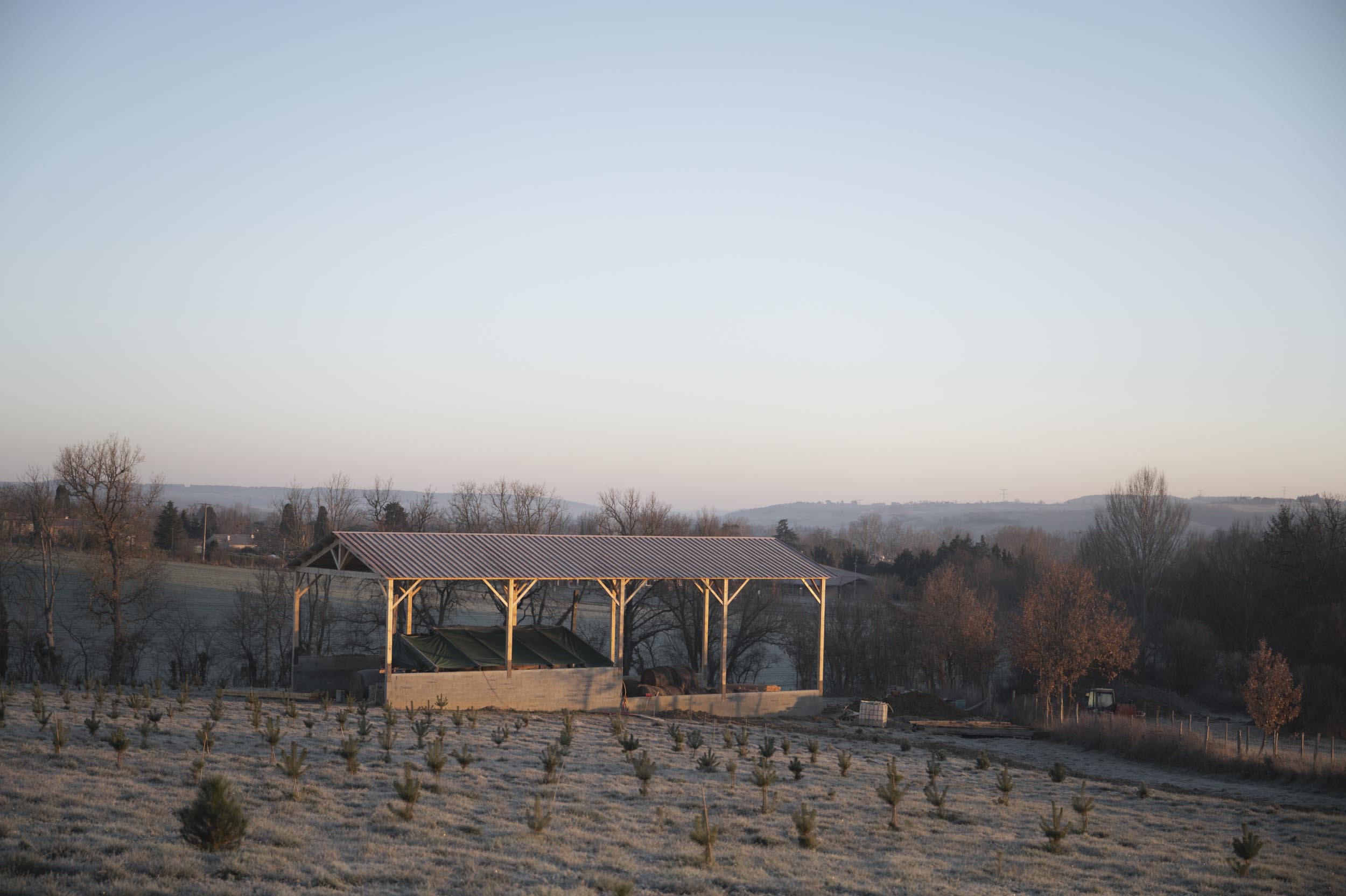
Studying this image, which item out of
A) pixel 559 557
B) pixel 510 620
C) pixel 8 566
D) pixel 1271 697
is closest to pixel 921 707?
pixel 1271 697

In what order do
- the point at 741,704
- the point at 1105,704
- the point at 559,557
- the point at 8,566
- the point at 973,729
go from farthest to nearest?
the point at 8,566 → the point at 1105,704 → the point at 973,729 → the point at 741,704 → the point at 559,557

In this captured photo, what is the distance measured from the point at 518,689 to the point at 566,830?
42.8ft

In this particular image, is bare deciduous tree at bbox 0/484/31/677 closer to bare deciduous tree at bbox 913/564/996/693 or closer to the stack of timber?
the stack of timber

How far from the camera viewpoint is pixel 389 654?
22266mm

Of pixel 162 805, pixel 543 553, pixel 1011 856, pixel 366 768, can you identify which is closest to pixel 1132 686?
pixel 543 553

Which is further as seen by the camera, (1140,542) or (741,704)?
(1140,542)

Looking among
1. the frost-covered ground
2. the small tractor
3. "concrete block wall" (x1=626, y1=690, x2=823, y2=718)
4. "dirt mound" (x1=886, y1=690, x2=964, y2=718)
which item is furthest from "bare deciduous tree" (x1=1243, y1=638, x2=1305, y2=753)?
"concrete block wall" (x1=626, y1=690, x2=823, y2=718)

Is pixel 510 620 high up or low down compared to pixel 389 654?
up

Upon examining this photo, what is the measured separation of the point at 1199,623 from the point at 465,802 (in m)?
45.8

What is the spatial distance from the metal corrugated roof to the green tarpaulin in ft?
7.95

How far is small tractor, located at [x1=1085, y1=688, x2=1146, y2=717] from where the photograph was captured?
35656 mm

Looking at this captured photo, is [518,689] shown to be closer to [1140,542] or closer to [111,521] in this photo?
[111,521]

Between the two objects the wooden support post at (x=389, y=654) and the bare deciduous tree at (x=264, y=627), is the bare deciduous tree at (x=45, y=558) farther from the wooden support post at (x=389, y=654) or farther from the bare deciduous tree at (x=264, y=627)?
the wooden support post at (x=389, y=654)

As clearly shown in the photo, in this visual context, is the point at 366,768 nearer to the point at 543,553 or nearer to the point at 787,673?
the point at 543,553
